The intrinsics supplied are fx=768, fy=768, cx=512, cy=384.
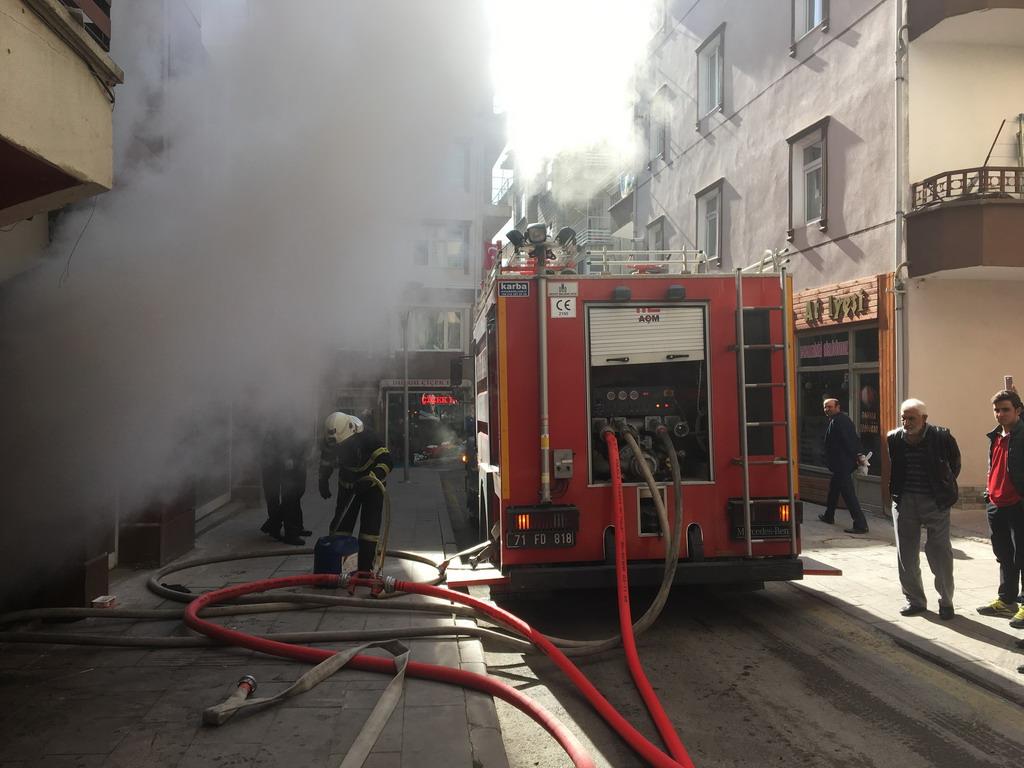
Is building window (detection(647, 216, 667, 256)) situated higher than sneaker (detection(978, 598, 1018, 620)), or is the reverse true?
building window (detection(647, 216, 667, 256))

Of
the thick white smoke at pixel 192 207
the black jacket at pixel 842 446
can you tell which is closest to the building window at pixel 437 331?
the black jacket at pixel 842 446

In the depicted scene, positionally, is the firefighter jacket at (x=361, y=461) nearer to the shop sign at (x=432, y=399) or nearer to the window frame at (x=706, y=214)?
the window frame at (x=706, y=214)

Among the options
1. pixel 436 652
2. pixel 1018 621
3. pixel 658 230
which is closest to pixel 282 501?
pixel 436 652

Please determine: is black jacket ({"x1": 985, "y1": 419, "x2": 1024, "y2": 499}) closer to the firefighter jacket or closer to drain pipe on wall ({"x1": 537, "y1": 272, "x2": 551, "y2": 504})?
drain pipe on wall ({"x1": 537, "y1": 272, "x2": 551, "y2": 504})

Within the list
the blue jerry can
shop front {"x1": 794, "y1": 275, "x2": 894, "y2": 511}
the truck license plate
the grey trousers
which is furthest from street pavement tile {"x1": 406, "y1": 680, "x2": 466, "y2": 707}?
shop front {"x1": 794, "y1": 275, "x2": 894, "y2": 511}

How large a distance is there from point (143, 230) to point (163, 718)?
2.94 meters

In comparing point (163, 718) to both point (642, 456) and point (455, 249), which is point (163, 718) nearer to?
point (642, 456)

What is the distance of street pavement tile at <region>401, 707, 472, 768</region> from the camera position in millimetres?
A: 3227

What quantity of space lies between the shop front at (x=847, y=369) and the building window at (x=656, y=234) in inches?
258

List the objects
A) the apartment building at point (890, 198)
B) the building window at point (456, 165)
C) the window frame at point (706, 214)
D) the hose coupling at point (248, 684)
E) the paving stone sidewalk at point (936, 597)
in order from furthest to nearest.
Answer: the window frame at point (706, 214)
the apartment building at point (890, 198)
the building window at point (456, 165)
the paving stone sidewalk at point (936, 597)
the hose coupling at point (248, 684)

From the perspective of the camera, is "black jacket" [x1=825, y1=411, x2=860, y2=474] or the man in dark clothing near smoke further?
"black jacket" [x1=825, y1=411, x2=860, y2=474]

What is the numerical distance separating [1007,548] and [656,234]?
14515mm

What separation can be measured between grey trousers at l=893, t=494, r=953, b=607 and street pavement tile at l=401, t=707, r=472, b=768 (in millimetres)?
3849

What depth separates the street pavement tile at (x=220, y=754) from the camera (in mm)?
3152
